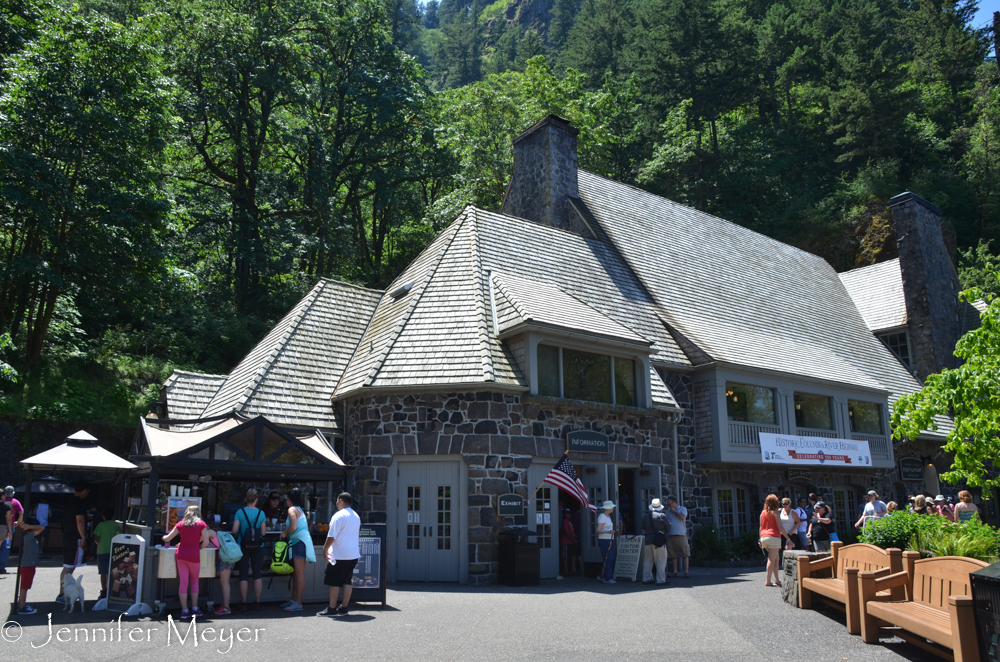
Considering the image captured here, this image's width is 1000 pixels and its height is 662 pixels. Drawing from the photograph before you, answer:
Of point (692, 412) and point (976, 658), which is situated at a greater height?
point (692, 412)

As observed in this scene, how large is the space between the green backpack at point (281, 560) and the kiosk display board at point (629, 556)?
6.93 metres

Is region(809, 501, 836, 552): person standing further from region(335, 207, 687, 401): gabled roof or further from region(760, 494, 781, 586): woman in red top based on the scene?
region(335, 207, 687, 401): gabled roof

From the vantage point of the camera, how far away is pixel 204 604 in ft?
32.8

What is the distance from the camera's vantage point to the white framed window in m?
19.0

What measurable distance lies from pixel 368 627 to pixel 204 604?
2756 mm

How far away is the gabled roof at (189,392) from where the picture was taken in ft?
56.8

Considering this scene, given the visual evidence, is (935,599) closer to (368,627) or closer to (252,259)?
(368,627)

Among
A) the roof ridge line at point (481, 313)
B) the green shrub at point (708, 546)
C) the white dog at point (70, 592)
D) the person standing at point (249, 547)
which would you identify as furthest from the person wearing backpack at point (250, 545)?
the green shrub at point (708, 546)

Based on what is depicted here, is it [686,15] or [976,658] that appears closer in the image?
[976,658]

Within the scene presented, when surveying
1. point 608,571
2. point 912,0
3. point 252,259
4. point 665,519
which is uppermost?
point 912,0

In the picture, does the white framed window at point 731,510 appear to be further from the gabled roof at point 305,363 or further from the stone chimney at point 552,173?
the gabled roof at point 305,363

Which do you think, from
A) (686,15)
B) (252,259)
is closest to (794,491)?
(252,259)

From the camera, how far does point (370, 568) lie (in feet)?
34.7

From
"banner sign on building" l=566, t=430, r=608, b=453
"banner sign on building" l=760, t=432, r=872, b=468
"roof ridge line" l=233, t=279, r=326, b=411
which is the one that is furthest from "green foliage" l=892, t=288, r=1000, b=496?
"roof ridge line" l=233, t=279, r=326, b=411
